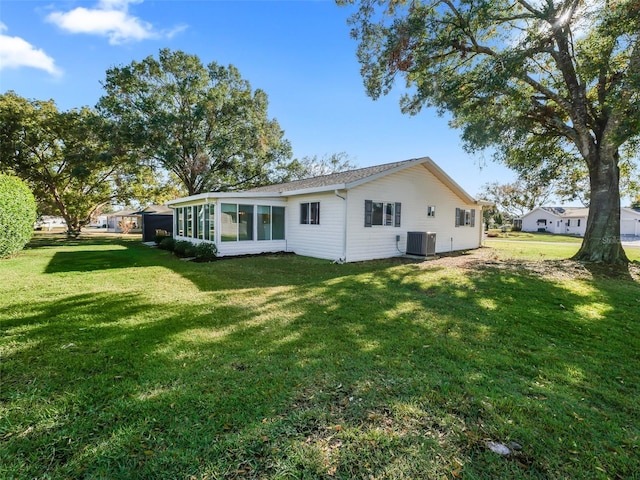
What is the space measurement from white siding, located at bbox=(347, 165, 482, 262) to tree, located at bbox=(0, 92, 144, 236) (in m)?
17.9

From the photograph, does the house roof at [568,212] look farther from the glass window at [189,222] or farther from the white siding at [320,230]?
the glass window at [189,222]

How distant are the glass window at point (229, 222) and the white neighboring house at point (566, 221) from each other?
43.4 metres

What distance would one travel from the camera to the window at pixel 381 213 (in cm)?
1129

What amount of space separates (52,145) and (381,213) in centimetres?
2597

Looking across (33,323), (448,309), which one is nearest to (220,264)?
(33,323)

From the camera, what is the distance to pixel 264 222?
42.3ft

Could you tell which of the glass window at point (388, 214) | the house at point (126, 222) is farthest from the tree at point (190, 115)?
the house at point (126, 222)

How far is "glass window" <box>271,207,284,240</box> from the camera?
1314 centimetres

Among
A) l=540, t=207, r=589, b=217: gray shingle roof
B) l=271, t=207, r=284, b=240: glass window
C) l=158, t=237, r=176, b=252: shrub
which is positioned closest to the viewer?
l=271, t=207, r=284, b=240: glass window

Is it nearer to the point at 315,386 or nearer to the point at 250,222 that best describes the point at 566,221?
the point at 250,222

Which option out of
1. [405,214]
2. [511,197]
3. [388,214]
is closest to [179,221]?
[388,214]

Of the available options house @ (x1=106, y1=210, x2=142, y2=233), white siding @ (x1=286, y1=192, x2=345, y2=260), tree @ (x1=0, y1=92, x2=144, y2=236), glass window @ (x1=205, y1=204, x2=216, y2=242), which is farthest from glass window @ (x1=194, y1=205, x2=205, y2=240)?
house @ (x1=106, y1=210, x2=142, y2=233)

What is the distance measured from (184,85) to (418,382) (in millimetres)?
23949

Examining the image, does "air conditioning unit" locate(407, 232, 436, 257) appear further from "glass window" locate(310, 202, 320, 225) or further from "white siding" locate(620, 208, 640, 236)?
"white siding" locate(620, 208, 640, 236)
